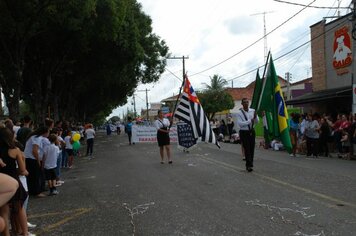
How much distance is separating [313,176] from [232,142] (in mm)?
17814

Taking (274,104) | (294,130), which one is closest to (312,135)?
(294,130)

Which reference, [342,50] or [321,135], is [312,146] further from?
[342,50]

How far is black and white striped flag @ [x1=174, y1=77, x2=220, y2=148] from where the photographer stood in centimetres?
1234

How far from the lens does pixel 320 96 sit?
23.3 m

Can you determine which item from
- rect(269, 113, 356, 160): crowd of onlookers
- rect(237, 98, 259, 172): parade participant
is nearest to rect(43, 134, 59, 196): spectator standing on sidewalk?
rect(237, 98, 259, 172): parade participant

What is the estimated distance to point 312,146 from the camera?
58.6ft

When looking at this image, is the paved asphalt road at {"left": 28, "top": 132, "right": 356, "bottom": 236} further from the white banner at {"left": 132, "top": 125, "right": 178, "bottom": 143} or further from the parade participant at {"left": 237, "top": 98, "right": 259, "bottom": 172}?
the white banner at {"left": 132, "top": 125, "right": 178, "bottom": 143}

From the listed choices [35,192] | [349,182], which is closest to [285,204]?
[349,182]

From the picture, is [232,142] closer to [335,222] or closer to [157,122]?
[157,122]

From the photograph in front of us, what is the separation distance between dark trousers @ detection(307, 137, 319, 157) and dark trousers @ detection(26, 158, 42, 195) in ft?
36.3

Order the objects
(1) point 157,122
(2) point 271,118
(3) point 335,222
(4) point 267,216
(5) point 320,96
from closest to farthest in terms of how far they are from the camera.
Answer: (3) point 335,222 < (4) point 267,216 < (2) point 271,118 < (1) point 157,122 < (5) point 320,96

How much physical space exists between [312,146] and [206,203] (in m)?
11.1

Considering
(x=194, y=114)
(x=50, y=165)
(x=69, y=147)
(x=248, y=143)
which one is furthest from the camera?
(x=69, y=147)

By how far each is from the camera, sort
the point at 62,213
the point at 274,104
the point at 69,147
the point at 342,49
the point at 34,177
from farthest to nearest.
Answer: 1. the point at 342,49
2. the point at 69,147
3. the point at 274,104
4. the point at 34,177
5. the point at 62,213
